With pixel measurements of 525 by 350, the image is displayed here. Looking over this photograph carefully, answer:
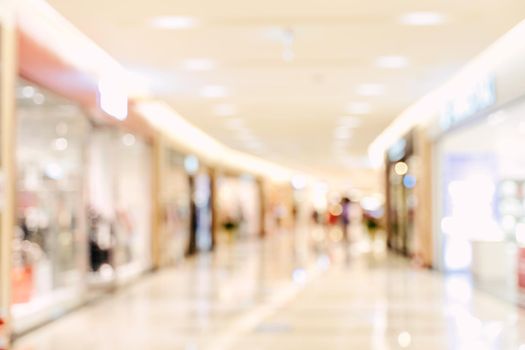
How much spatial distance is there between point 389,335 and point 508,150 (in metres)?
5.84

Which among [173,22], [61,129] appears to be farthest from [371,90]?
[173,22]

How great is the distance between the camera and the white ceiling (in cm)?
682

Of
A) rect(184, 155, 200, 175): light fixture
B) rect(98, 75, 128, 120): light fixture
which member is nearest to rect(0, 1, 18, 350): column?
rect(98, 75, 128, 120): light fixture

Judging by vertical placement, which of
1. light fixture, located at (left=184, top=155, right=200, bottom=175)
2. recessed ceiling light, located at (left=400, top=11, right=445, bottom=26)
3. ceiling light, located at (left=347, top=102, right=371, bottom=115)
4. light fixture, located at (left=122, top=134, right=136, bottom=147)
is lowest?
light fixture, located at (left=184, top=155, right=200, bottom=175)

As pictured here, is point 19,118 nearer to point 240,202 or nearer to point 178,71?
point 178,71

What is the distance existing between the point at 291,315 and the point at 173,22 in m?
3.64

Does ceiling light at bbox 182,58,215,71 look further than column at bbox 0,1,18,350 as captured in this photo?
Yes

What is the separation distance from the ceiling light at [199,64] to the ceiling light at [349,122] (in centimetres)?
614

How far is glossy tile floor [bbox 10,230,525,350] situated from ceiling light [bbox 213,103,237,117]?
3.10 m

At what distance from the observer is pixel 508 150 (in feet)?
40.0

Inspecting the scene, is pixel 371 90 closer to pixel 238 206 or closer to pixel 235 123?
pixel 235 123

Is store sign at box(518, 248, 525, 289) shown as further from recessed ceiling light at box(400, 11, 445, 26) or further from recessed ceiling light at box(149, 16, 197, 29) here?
recessed ceiling light at box(149, 16, 197, 29)

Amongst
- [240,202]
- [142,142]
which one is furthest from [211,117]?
[240,202]

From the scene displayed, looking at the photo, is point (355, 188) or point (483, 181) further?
point (355, 188)
